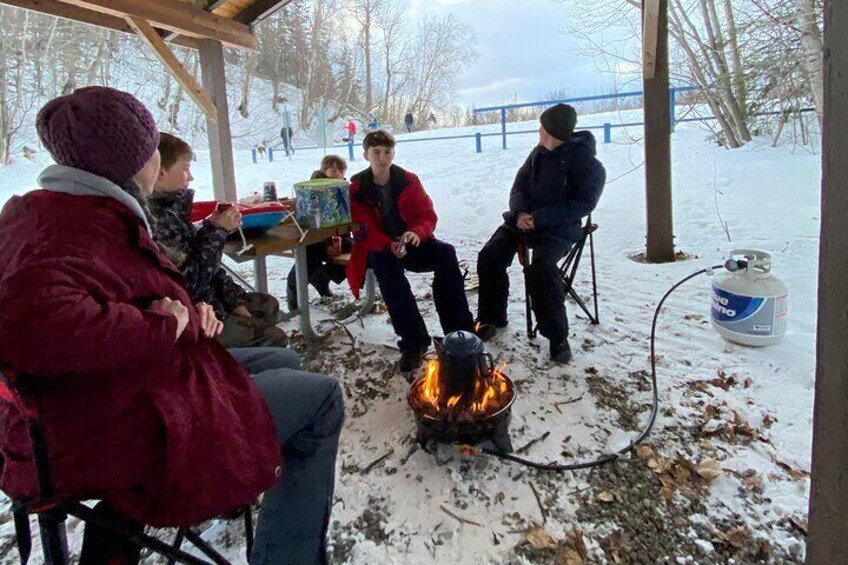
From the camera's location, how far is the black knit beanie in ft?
9.93

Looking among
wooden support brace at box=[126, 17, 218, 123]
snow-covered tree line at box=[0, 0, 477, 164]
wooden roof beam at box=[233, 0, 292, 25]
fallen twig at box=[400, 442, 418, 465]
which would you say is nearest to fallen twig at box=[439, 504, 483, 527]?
fallen twig at box=[400, 442, 418, 465]

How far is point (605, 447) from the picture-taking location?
83.0 inches

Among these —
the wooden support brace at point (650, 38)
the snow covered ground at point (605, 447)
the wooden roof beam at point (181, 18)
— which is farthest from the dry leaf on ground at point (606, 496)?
the wooden roof beam at point (181, 18)

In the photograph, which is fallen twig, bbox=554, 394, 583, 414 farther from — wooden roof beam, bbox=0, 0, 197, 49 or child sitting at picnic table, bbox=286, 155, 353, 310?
wooden roof beam, bbox=0, 0, 197, 49

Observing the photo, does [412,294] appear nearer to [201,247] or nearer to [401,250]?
[401,250]

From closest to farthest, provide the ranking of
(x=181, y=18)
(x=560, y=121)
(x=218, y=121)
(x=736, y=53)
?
(x=560, y=121), (x=181, y=18), (x=218, y=121), (x=736, y=53)

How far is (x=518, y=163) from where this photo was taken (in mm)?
9828

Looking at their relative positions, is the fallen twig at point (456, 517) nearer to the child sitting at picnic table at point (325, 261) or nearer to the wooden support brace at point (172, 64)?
the child sitting at picnic table at point (325, 261)

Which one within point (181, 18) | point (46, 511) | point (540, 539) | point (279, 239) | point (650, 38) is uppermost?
point (181, 18)

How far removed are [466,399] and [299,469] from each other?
0.84 metres

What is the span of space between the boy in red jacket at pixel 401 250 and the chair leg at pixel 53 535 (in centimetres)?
183

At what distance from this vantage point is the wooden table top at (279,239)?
257 centimetres

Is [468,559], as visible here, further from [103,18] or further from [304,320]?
[103,18]

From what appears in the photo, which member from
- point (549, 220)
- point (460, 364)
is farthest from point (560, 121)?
point (460, 364)
